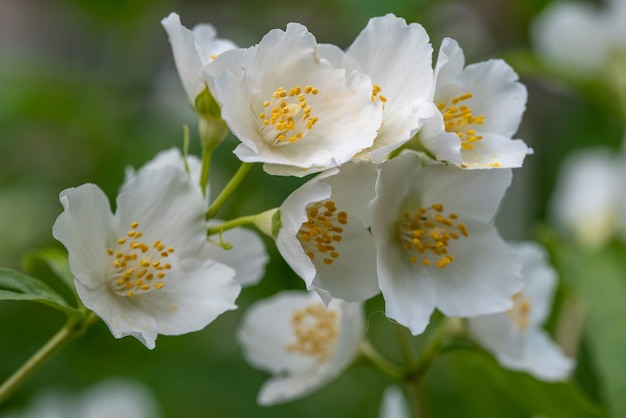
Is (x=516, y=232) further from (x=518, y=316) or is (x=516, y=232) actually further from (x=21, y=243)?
(x=518, y=316)

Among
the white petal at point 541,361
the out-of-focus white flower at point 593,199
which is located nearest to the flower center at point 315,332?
the white petal at point 541,361

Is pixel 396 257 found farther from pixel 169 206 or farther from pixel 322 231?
pixel 169 206

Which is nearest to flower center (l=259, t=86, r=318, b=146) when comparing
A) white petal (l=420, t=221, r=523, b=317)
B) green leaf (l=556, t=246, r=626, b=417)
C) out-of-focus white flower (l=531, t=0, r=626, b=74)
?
white petal (l=420, t=221, r=523, b=317)

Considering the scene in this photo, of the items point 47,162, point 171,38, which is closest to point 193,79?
point 171,38

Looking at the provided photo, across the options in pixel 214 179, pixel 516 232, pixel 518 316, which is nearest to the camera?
pixel 518 316

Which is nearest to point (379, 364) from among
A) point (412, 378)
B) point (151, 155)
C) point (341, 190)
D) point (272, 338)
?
point (412, 378)

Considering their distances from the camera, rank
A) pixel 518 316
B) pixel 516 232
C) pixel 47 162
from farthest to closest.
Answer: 1. pixel 516 232
2. pixel 47 162
3. pixel 518 316

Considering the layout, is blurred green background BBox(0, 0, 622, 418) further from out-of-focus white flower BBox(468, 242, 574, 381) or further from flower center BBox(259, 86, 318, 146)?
flower center BBox(259, 86, 318, 146)
